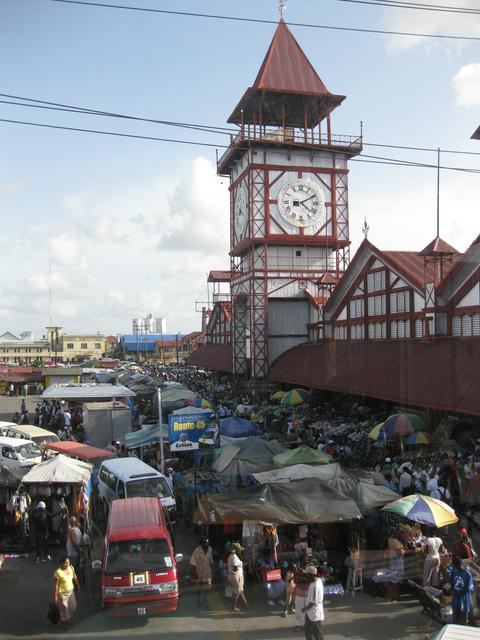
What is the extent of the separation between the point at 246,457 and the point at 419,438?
582cm

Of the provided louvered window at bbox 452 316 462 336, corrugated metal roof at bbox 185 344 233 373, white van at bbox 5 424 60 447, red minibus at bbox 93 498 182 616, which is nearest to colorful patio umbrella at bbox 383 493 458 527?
red minibus at bbox 93 498 182 616

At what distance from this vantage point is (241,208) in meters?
43.4

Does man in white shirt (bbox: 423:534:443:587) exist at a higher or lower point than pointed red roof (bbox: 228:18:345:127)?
lower

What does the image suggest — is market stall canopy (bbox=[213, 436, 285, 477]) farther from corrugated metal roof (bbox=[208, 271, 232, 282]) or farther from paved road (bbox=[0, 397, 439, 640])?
corrugated metal roof (bbox=[208, 271, 232, 282])

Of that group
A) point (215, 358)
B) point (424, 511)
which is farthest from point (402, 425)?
point (215, 358)

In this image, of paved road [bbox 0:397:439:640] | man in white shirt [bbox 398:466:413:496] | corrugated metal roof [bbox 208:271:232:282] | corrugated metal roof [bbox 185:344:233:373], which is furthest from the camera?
corrugated metal roof [bbox 208:271:232:282]

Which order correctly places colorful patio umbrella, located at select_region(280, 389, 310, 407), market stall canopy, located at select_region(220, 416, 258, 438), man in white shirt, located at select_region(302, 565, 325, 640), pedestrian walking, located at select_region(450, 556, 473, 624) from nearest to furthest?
man in white shirt, located at select_region(302, 565, 325, 640) < pedestrian walking, located at select_region(450, 556, 473, 624) < market stall canopy, located at select_region(220, 416, 258, 438) < colorful patio umbrella, located at select_region(280, 389, 310, 407)

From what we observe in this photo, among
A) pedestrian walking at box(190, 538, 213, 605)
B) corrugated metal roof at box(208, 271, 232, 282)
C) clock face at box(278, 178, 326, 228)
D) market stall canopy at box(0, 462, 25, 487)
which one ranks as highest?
clock face at box(278, 178, 326, 228)

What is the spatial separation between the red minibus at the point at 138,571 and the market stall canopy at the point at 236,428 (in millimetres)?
10666

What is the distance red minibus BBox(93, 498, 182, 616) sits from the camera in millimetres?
10047

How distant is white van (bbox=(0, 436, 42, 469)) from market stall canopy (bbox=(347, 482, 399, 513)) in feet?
37.6

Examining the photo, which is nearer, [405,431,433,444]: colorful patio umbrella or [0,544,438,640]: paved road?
[0,544,438,640]: paved road

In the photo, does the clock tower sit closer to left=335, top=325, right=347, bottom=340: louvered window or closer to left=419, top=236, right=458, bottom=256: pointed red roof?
left=335, top=325, right=347, bottom=340: louvered window

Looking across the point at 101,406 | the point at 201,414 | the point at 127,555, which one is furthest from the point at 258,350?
the point at 127,555
